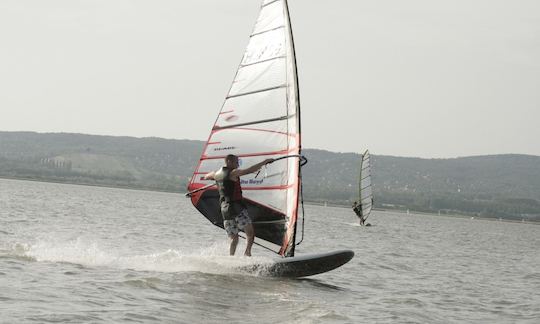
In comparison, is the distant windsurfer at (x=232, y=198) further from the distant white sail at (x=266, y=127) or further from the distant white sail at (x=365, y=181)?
the distant white sail at (x=365, y=181)

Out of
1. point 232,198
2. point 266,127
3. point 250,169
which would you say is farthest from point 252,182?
point 250,169

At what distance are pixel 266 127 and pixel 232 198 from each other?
1.43m

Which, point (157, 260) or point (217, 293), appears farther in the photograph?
point (157, 260)

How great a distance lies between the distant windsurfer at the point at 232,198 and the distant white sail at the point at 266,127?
0.47m

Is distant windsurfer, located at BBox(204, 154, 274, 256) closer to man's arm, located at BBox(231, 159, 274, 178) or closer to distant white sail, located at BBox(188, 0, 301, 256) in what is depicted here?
man's arm, located at BBox(231, 159, 274, 178)

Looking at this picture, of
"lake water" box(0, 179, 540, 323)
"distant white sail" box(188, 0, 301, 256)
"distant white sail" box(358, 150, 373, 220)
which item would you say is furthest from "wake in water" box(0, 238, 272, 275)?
"distant white sail" box(358, 150, 373, 220)

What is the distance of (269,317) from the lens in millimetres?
11500

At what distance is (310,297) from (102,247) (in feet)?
31.2

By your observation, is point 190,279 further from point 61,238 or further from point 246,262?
point 61,238

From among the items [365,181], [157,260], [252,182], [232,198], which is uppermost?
[365,181]

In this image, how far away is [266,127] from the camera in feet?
48.2

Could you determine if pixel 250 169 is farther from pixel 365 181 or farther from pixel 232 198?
pixel 365 181

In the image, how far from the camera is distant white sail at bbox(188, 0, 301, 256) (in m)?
14.6

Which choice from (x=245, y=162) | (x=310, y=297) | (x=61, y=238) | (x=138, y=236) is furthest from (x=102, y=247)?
(x=310, y=297)
